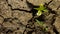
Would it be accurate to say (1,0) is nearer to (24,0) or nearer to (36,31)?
(24,0)

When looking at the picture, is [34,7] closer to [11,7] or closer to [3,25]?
[11,7]

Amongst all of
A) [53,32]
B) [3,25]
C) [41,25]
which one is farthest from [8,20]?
[53,32]

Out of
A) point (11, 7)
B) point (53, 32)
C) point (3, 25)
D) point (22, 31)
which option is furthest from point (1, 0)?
point (53, 32)

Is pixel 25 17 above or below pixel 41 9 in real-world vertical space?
below

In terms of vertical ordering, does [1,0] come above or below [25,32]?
above

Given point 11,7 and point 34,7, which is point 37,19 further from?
point 11,7

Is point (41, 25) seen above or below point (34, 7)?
below
